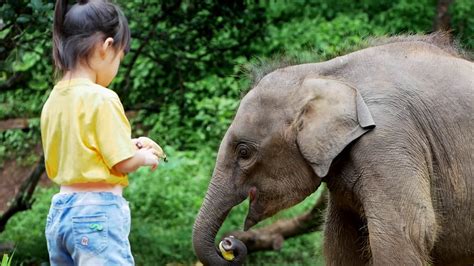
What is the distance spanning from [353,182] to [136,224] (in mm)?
4272

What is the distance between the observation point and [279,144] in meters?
5.62

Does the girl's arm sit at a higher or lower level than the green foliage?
higher

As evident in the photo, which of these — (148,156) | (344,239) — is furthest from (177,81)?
(148,156)

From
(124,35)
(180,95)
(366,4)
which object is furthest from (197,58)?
(366,4)

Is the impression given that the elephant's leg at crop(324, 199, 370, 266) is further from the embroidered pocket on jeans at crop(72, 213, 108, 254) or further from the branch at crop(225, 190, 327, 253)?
the branch at crop(225, 190, 327, 253)

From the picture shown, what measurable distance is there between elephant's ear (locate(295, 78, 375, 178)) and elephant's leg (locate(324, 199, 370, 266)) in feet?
2.17

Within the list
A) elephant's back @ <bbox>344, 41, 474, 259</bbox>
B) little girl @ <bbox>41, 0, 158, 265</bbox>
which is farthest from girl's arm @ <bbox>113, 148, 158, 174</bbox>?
elephant's back @ <bbox>344, 41, 474, 259</bbox>

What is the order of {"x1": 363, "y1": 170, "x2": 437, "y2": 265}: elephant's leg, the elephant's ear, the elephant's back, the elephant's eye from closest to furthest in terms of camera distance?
{"x1": 363, "y1": 170, "x2": 437, "y2": 265}: elephant's leg, the elephant's ear, the elephant's back, the elephant's eye

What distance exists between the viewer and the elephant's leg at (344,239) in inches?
238

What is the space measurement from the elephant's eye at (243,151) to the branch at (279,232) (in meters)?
3.17

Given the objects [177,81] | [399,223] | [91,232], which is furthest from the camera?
[177,81]

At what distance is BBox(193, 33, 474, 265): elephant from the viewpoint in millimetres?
5359

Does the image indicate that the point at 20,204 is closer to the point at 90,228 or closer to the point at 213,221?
the point at 213,221

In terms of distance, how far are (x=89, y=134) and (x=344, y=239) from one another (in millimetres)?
2266
